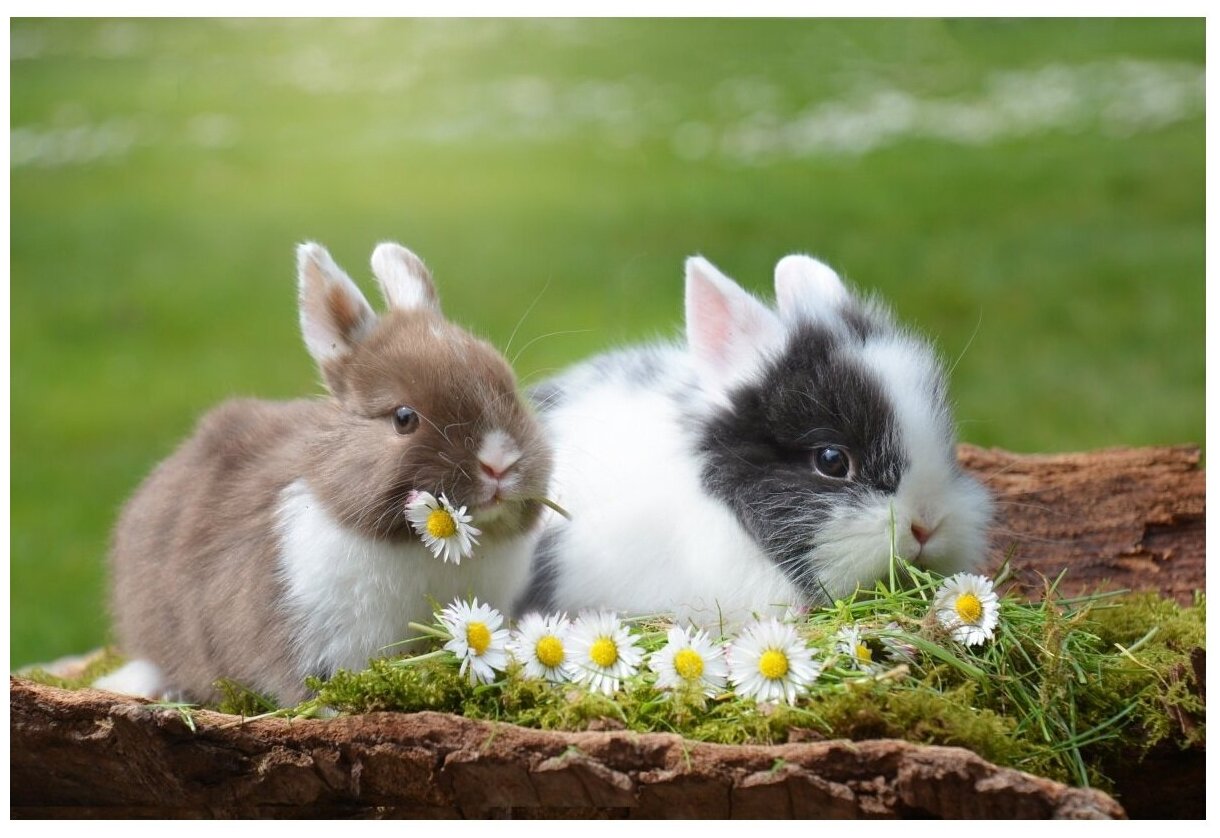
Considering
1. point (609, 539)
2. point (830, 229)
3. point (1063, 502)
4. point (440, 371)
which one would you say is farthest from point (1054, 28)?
point (440, 371)

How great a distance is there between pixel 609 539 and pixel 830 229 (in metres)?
1.70

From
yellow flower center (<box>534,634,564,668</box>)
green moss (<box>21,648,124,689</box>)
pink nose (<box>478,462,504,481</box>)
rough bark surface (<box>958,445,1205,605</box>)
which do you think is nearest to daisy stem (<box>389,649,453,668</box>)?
yellow flower center (<box>534,634,564,668</box>)

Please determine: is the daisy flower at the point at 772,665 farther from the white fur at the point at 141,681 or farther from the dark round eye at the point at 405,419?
the white fur at the point at 141,681

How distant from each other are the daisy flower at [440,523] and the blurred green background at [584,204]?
1.37m

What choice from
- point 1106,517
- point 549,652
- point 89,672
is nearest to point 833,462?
point 549,652

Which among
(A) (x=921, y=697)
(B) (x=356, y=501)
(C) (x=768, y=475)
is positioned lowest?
(A) (x=921, y=697)

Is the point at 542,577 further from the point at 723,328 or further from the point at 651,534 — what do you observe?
the point at 723,328

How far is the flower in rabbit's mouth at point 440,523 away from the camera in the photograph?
1828 millimetres

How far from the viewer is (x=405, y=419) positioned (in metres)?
1.87

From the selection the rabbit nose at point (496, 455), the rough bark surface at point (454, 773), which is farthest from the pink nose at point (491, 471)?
the rough bark surface at point (454, 773)

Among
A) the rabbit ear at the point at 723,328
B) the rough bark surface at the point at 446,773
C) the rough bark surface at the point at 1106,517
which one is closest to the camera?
the rough bark surface at the point at 446,773

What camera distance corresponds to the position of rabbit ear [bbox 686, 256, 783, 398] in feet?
7.02

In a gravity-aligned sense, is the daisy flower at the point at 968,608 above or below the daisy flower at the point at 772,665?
above

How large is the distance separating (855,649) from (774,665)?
146mm
